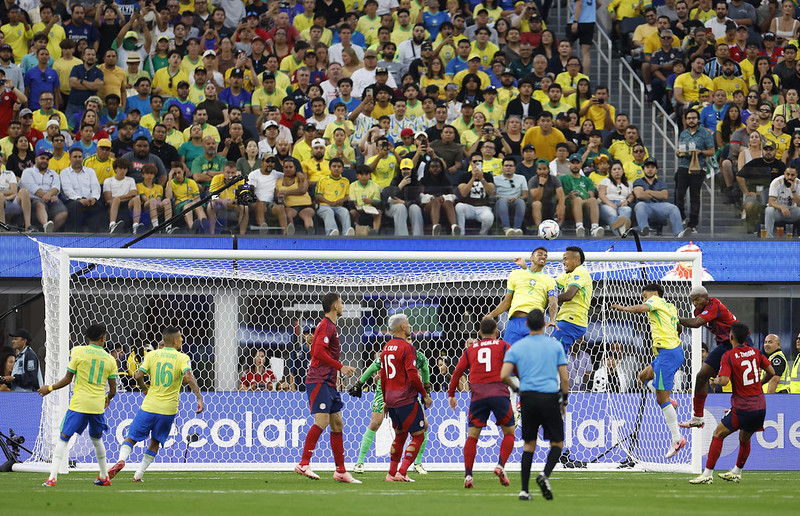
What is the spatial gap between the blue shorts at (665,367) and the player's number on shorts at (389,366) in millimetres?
3873

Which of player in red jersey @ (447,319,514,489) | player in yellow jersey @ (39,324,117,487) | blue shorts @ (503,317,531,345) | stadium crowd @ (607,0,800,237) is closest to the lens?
player in red jersey @ (447,319,514,489)

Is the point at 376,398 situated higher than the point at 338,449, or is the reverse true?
→ the point at 376,398

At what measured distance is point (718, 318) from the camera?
591 inches

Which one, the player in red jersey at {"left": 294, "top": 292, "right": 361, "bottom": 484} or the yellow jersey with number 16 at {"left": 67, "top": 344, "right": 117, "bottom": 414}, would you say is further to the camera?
the player in red jersey at {"left": 294, "top": 292, "right": 361, "bottom": 484}

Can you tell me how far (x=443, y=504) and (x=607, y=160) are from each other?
35.3 ft

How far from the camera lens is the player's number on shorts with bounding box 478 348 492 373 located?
41.7 feet

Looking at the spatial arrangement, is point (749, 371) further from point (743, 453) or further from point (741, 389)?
point (743, 453)

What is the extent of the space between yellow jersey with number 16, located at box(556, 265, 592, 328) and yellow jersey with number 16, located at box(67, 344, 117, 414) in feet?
17.2

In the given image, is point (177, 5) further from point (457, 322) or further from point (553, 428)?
point (553, 428)

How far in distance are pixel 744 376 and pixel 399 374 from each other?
3.90 meters

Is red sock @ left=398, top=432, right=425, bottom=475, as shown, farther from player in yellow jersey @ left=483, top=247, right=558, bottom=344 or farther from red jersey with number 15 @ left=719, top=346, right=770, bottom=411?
red jersey with number 15 @ left=719, top=346, right=770, bottom=411

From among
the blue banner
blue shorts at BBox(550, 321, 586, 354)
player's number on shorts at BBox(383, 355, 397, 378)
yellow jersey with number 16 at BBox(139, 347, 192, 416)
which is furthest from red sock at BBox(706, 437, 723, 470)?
yellow jersey with number 16 at BBox(139, 347, 192, 416)

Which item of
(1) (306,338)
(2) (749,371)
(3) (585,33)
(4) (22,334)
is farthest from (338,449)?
(3) (585,33)

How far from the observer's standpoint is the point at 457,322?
18359 mm
